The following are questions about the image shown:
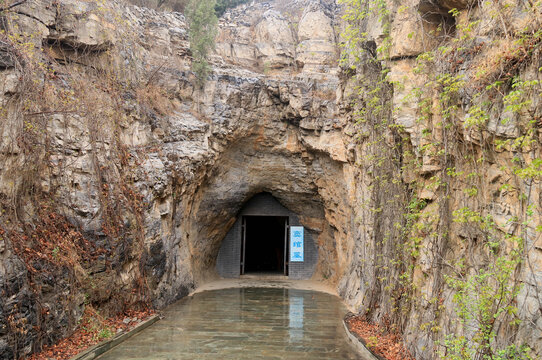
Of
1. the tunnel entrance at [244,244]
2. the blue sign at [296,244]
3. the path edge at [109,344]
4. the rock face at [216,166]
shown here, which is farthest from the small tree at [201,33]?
the path edge at [109,344]

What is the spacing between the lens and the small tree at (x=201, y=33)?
11.9 m

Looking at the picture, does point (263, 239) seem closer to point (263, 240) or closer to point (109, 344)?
point (263, 240)

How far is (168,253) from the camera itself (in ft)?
31.5

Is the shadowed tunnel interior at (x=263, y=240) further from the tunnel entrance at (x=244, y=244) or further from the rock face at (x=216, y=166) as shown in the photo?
the rock face at (x=216, y=166)

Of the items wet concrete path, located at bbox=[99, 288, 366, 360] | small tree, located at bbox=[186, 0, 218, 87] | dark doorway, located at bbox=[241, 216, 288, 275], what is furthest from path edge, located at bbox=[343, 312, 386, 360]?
dark doorway, located at bbox=[241, 216, 288, 275]

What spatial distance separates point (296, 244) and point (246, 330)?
23.4 feet

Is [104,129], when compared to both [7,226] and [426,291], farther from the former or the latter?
[426,291]

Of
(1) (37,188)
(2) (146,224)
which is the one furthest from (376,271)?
(1) (37,188)

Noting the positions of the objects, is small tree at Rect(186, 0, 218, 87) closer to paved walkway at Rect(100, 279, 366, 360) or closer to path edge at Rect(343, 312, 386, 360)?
paved walkway at Rect(100, 279, 366, 360)

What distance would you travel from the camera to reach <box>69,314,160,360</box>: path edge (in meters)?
5.58

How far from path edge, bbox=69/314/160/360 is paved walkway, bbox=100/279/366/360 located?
0.11 meters

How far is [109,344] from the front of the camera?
20.2 feet

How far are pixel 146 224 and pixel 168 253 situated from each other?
1.29 m

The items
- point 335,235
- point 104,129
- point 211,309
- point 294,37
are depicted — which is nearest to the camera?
point 104,129
